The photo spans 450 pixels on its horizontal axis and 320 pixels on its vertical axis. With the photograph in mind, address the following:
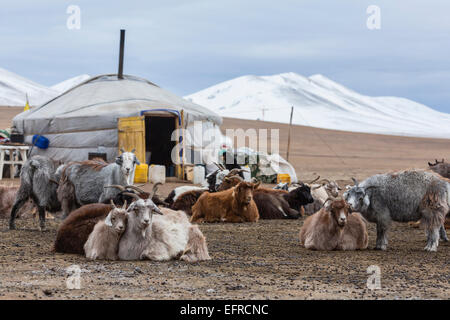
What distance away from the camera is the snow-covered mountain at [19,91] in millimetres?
78431

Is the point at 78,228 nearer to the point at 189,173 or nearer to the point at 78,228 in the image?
the point at 78,228

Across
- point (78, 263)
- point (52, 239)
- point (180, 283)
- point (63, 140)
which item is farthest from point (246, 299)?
point (63, 140)

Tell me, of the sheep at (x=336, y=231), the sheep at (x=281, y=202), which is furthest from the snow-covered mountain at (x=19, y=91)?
the sheep at (x=336, y=231)

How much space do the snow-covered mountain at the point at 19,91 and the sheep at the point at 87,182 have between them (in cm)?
6871

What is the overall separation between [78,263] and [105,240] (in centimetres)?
42

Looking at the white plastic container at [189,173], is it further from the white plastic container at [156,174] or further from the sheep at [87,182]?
the sheep at [87,182]

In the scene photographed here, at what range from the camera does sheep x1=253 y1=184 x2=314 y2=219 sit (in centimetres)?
1220

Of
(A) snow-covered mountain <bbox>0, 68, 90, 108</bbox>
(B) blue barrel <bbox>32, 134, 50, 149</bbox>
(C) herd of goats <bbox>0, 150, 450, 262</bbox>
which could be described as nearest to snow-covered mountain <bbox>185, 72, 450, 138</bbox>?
(A) snow-covered mountain <bbox>0, 68, 90, 108</bbox>

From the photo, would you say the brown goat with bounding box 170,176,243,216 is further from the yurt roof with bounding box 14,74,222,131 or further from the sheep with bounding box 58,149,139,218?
the yurt roof with bounding box 14,74,222,131

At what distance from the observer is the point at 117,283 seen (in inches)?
211

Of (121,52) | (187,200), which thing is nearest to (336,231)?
(187,200)

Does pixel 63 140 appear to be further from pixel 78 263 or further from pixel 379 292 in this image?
pixel 379 292

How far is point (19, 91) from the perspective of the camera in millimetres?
88312

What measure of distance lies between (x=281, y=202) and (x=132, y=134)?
6313 mm
